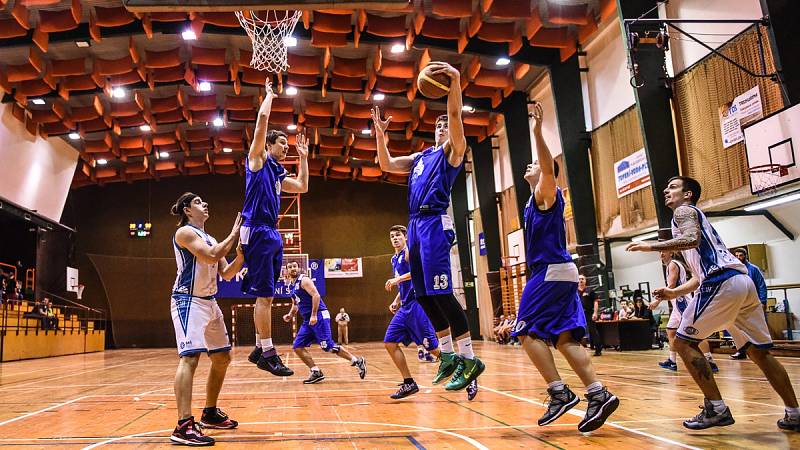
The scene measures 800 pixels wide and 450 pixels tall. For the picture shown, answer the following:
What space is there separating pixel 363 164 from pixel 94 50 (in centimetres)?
1167

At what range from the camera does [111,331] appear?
25688 millimetres

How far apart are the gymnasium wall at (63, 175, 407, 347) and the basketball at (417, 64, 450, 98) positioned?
853 inches

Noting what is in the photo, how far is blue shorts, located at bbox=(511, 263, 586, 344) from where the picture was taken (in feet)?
13.1

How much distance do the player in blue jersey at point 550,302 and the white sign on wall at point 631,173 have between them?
9196 mm

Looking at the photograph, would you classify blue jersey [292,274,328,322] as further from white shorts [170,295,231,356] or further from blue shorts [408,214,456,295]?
blue shorts [408,214,456,295]

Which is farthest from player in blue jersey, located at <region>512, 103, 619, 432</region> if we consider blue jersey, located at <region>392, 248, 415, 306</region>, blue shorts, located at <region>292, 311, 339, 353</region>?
blue shorts, located at <region>292, 311, 339, 353</region>

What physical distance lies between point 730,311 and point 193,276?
11.4 feet

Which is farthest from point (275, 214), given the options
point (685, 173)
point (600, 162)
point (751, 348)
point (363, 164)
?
point (363, 164)

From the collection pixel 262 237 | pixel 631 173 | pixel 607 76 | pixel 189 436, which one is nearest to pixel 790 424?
pixel 189 436

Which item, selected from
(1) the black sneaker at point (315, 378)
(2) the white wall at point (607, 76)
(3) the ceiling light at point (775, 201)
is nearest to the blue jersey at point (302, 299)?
(1) the black sneaker at point (315, 378)

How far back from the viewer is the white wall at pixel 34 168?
56.2 feet

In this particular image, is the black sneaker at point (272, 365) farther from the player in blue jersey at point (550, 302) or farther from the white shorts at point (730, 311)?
the white shorts at point (730, 311)

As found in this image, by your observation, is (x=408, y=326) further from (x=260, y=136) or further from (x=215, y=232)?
(x=215, y=232)

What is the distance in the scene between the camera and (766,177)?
926cm
